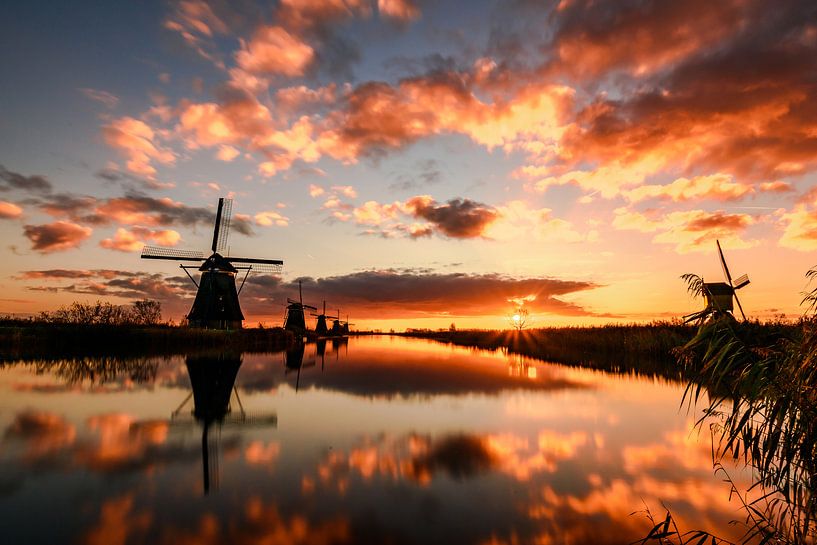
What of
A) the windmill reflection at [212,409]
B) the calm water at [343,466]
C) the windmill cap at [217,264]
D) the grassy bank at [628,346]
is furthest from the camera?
the windmill cap at [217,264]

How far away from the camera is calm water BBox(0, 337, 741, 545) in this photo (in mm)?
5742

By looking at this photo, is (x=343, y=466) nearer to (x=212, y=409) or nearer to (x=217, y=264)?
(x=212, y=409)

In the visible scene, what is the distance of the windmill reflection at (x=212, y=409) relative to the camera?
8641 millimetres

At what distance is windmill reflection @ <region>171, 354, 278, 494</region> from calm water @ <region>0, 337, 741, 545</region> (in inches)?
2.9

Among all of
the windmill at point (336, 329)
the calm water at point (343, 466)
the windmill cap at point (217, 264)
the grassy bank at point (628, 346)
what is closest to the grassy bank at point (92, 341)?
the windmill cap at point (217, 264)

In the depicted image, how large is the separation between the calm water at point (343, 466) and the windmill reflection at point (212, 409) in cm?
7

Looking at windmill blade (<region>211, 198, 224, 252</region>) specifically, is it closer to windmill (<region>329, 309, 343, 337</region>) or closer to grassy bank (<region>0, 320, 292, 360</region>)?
grassy bank (<region>0, 320, 292, 360</region>)

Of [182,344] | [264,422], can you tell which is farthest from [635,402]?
[182,344]

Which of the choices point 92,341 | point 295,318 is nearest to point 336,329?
point 295,318

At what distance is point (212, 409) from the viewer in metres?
13.5

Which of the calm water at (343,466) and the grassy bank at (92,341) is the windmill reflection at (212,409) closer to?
the calm water at (343,466)

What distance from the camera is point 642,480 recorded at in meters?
7.67

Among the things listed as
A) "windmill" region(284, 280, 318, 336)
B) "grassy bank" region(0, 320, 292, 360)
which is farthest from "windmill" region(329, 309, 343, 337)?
"grassy bank" region(0, 320, 292, 360)

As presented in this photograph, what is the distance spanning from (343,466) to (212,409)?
24.3 feet
